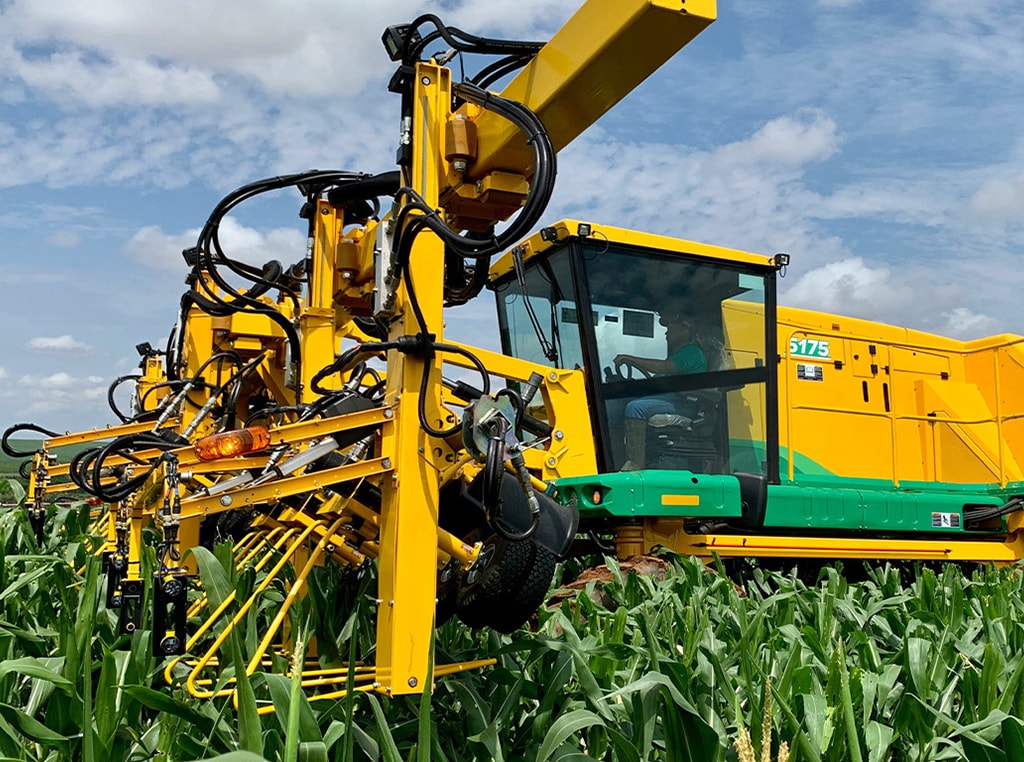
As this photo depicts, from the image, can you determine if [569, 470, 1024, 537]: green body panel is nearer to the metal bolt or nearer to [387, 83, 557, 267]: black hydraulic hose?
[387, 83, 557, 267]: black hydraulic hose

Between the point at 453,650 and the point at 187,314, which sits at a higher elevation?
the point at 187,314

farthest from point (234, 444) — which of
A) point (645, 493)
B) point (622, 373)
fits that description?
point (622, 373)

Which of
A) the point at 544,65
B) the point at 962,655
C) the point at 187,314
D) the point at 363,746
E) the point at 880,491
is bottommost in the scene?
the point at 363,746

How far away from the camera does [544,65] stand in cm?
297

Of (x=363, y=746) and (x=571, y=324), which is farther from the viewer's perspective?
(x=571, y=324)

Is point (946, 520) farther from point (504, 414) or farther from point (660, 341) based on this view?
point (504, 414)

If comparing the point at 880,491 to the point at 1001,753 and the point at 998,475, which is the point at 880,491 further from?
the point at 1001,753

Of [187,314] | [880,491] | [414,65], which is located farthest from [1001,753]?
[187,314]

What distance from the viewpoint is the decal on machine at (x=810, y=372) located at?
7.51m

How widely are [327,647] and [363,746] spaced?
1.27 m

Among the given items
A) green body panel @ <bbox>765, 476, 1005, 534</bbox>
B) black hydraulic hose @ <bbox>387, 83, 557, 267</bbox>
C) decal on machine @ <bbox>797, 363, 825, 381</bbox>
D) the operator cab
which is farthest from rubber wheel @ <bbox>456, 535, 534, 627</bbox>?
decal on machine @ <bbox>797, 363, 825, 381</bbox>

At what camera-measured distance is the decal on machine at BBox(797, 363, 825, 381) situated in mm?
7508

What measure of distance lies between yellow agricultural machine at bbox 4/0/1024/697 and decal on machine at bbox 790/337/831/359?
27 millimetres

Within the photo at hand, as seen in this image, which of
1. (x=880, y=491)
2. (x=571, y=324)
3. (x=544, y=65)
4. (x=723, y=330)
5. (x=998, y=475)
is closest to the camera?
(x=544, y=65)
